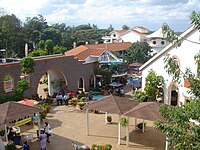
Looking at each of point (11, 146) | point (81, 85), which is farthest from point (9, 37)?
point (11, 146)

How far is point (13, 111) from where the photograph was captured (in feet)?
50.6

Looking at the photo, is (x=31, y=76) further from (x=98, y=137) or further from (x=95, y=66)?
(x=98, y=137)

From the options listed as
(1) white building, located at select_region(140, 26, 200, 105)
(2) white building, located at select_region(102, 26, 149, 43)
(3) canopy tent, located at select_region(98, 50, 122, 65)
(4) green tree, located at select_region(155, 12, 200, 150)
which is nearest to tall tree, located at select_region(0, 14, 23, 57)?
(3) canopy tent, located at select_region(98, 50, 122, 65)

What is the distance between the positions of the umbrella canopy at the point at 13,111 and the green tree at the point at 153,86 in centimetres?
1045

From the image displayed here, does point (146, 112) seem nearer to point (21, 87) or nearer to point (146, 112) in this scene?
point (146, 112)

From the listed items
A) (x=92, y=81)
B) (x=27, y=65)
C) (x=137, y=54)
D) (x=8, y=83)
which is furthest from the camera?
(x=137, y=54)

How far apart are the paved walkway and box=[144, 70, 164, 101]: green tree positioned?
328cm

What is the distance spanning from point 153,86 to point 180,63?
3.04 meters

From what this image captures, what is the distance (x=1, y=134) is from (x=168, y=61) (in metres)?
12.6

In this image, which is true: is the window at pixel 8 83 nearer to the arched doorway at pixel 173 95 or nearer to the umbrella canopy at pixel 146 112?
the umbrella canopy at pixel 146 112

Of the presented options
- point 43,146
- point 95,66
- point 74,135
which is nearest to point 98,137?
point 74,135

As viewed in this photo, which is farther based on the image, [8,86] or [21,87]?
[8,86]

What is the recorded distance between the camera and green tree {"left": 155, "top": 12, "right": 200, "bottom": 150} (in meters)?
6.69

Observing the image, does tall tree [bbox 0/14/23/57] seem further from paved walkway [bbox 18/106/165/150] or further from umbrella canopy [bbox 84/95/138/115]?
umbrella canopy [bbox 84/95/138/115]
